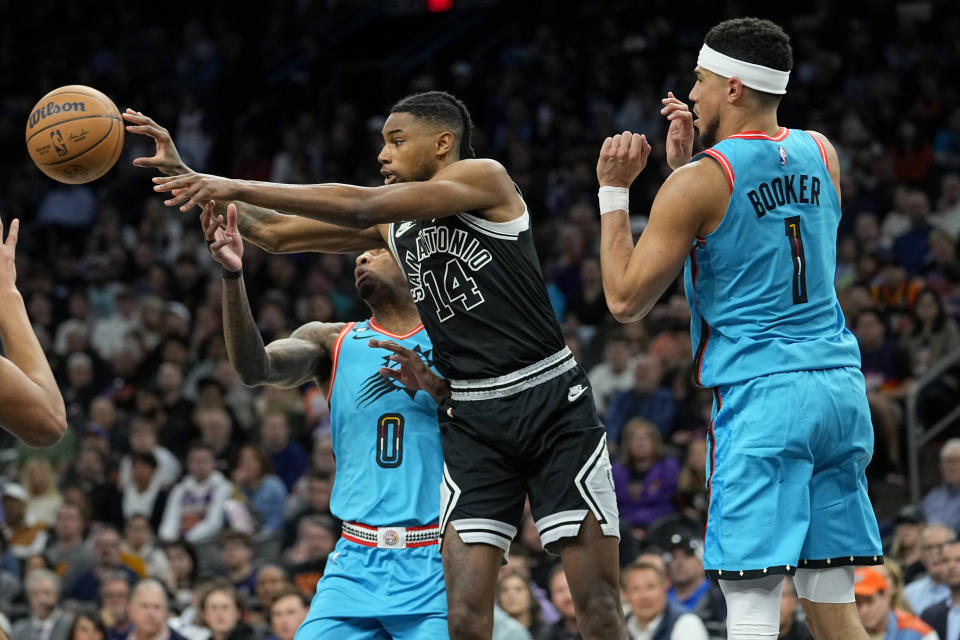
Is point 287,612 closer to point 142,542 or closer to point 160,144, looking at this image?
point 142,542

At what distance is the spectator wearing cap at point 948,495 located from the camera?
32.3 feet

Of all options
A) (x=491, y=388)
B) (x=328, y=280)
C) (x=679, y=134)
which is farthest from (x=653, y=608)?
(x=328, y=280)

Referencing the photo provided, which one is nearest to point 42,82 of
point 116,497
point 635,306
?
point 116,497

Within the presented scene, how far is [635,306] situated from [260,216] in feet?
6.93

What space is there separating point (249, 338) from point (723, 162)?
85.9 inches

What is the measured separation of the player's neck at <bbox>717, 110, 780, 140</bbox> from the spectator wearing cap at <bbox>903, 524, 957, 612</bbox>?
4.60 metres

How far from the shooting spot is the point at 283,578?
397 inches

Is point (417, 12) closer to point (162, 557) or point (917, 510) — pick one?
point (162, 557)

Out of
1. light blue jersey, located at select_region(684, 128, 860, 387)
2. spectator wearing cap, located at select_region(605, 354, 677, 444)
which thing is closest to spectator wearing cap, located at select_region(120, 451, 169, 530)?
spectator wearing cap, located at select_region(605, 354, 677, 444)

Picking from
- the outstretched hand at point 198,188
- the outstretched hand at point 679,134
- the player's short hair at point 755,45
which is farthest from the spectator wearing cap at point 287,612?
the player's short hair at point 755,45

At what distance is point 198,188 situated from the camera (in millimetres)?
4695

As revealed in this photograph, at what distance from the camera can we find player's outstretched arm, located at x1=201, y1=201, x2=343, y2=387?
5293 mm

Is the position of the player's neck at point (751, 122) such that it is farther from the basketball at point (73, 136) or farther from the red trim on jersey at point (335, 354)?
the basketball at point (73, 136)

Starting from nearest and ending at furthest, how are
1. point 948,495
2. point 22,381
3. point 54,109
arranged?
point 22,381 < point 54,109 < point 948,495
